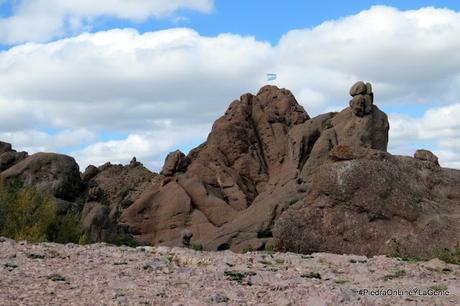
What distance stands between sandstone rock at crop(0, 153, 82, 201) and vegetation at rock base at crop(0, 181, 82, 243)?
7.84 metres

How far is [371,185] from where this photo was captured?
19359 mm

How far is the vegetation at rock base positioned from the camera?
71.9 ft

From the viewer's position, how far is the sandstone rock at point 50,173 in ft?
110

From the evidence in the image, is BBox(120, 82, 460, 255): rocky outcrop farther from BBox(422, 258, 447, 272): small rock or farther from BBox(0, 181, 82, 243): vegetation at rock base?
BBox(0, 181, 82, 243): vegetation at rock base

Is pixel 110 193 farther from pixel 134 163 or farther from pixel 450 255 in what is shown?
pixel 450 255

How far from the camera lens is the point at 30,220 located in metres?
23.1

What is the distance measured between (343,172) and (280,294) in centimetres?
959

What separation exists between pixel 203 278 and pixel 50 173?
77.6ft

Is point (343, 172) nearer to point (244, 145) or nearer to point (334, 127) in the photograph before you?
point (334, 127)

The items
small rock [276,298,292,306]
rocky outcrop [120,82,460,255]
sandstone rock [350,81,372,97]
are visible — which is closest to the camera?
small rock [276,298,292,306]

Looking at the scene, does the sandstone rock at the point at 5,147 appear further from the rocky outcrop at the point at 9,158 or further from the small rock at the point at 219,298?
the small rock at the point at 219,298

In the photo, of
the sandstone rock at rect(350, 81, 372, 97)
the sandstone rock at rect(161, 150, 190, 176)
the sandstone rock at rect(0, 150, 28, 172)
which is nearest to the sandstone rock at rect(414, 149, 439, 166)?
the sandstone rock at rect(350, 81, 372, 97)

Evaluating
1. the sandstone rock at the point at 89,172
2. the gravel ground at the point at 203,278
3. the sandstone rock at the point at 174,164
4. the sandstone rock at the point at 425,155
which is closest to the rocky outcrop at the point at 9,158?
the sandstone rock at the point at 89,172

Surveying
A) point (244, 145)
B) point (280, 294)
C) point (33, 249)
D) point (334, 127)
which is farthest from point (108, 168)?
point (280, 294)
